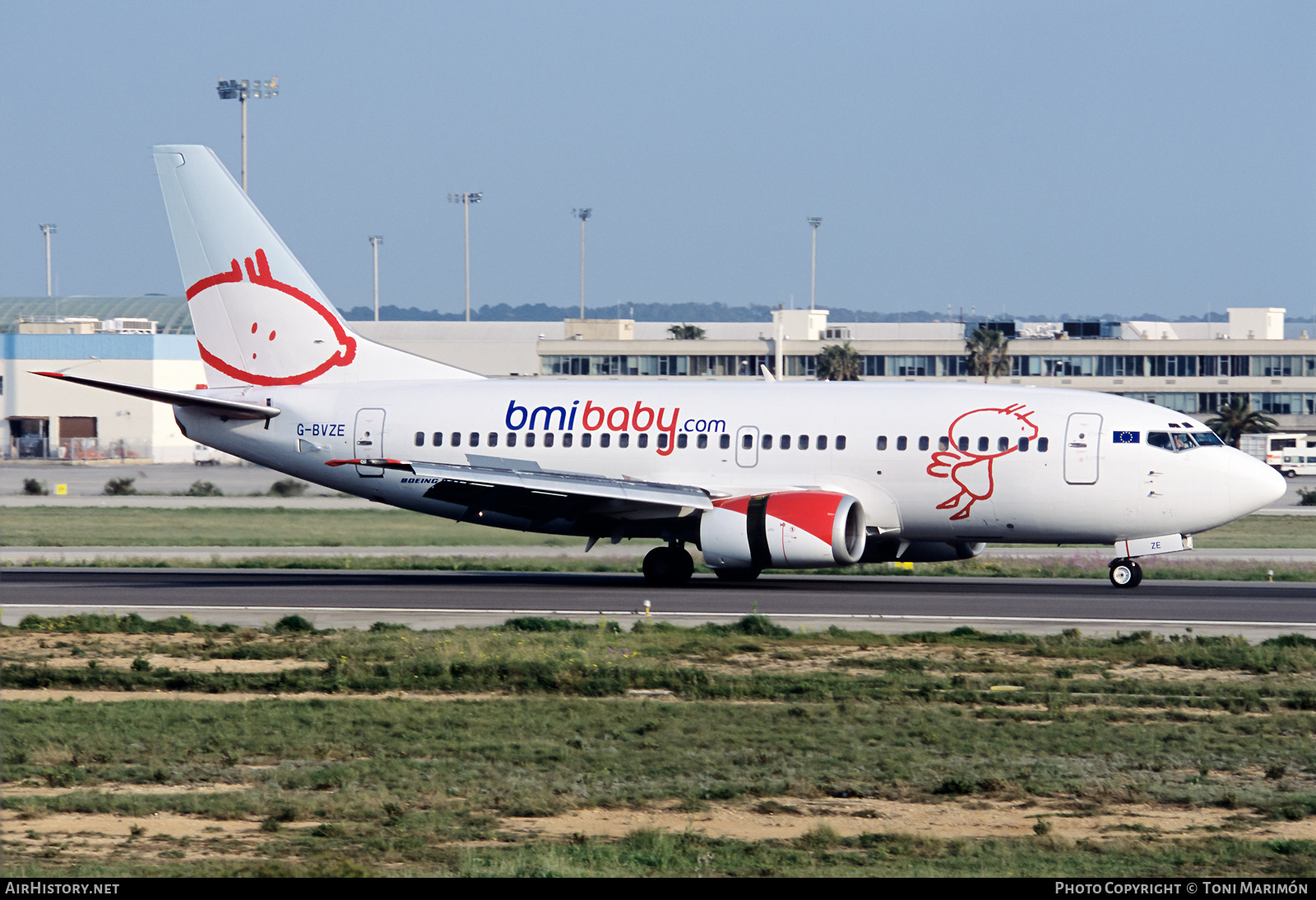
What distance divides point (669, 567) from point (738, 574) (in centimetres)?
237

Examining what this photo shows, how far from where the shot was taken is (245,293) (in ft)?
121

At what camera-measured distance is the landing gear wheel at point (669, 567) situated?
110ft

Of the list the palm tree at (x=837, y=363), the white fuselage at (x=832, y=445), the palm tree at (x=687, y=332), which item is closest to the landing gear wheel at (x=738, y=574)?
the white fuselage at (x=832, y=445)

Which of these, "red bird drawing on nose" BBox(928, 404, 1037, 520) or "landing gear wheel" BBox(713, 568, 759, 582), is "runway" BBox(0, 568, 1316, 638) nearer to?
"landing gear wheel" BBox(713, 568, 759, 582)

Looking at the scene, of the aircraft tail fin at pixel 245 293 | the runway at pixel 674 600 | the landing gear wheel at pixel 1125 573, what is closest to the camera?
the runway at pixel 674 600

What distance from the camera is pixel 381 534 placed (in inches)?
1908

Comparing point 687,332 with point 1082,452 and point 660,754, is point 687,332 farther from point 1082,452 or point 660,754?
point 660,754

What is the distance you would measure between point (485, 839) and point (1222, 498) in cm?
2297

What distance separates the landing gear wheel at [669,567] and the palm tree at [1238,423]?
8771 cm

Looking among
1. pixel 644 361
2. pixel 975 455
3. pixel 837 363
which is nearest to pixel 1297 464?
pixel 837 363

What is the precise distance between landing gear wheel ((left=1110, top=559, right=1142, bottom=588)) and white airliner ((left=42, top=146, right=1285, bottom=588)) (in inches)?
2.0

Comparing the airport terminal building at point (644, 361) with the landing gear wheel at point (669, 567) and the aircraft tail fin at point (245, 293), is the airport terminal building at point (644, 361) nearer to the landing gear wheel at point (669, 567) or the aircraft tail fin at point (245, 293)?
the aircraft tail fin at point (245, 293)

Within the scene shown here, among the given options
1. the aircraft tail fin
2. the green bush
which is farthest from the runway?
the aircraft tail fin
